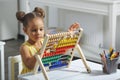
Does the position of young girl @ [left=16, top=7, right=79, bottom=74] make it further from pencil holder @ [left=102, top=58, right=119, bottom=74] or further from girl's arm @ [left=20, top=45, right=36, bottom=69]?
pencil holder @ [left=102, top=58, right=119, bottom=74]

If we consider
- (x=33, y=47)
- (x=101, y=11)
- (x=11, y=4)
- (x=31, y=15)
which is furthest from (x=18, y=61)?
(x=11, y=4)

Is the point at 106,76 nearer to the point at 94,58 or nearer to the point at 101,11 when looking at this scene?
the point at 101,11

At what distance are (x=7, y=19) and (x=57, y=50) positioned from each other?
11.2 feet

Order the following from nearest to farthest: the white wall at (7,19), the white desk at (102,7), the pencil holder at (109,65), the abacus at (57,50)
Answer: the abacus at (57,50) → the pencil holder at (109,65) → the white desk at (102,7) → the white wall at (7,19)

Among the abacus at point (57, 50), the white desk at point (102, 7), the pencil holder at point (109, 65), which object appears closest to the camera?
the abacus at point (57, 50)

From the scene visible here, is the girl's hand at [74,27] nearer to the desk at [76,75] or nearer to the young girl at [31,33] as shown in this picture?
the young girl at [31,33]

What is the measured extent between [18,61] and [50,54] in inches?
15.9

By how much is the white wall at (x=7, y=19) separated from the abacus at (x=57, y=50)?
10.7 feet

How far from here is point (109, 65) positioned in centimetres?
160

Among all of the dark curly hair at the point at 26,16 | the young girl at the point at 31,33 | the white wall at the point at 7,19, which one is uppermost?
the dark curly hair at the point at 26,16

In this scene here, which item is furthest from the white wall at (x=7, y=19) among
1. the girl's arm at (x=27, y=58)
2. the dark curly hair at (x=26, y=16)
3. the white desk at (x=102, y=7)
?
the girl's arm at (x=27, y=58)

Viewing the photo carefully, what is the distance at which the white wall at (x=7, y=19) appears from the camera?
4777mm

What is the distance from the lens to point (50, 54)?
1.55 meters

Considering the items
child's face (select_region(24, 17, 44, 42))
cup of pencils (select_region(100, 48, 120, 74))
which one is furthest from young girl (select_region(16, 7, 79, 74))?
cup of pencils (select_region(100, 48, 120, 74))
